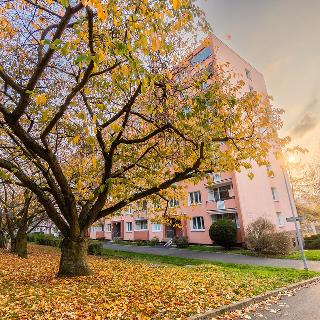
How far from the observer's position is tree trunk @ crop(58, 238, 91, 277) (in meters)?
10.7

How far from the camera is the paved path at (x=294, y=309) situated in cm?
727

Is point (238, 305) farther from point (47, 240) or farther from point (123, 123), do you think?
point (47, 240)

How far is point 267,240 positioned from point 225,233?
5.39 metres

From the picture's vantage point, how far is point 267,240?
2409 cm

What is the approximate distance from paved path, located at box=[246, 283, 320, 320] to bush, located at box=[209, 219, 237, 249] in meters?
19.0

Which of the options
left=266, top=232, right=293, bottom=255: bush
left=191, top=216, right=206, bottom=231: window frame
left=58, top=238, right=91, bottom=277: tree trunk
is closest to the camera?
left=58, top=238, right=91, bottom=277: tree trunk

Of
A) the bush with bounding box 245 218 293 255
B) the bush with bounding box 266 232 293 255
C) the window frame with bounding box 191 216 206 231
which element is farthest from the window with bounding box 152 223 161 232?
the bush with bounding box 266 232 293 255

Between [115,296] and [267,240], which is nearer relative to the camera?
[115,296]

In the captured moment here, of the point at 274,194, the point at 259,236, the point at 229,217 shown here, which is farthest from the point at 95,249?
the point at 274,194

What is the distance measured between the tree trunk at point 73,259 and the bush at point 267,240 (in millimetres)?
17438

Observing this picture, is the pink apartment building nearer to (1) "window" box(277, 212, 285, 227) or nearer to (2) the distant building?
(1) "window" box(277, 212, 285, 227)

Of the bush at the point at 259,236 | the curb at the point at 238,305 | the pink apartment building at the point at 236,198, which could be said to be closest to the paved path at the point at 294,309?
the curb at the point at 238,305

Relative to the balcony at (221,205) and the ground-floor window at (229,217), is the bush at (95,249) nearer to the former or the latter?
the balcony at (221,205)

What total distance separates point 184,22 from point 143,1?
5.34 feet
